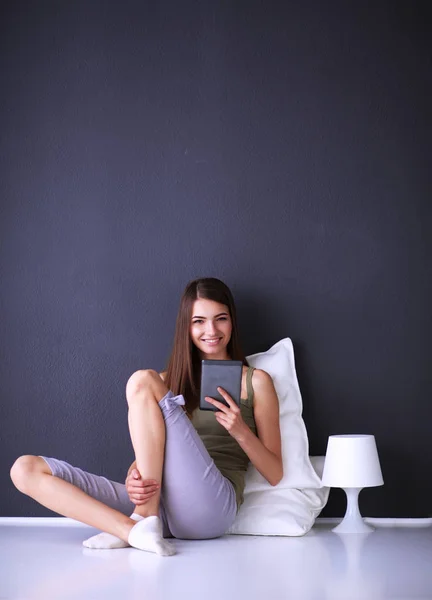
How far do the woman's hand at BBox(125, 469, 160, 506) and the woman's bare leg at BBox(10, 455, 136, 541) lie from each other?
76mm

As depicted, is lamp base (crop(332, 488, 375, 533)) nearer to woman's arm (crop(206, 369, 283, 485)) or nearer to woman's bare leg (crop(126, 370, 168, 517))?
woman's arm (crop(206, 369, 283, 485))

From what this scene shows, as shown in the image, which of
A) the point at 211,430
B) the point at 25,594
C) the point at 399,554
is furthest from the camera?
the point at 211,430

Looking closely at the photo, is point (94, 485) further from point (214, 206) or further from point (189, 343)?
point (214, 206)

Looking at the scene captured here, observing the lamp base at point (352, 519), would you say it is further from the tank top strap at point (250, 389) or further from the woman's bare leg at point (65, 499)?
the woman's bare leg at point (65, 499)

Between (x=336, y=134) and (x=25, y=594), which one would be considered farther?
(x=336, y=134)

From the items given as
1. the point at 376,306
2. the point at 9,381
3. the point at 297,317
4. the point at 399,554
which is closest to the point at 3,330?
the point at 9,381

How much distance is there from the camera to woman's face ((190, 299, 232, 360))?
3.18 m

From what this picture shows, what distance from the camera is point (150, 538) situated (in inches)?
100.0

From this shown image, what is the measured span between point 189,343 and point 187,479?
67cm

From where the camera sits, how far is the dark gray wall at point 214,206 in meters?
3.42

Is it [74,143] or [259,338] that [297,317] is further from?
[74,143]

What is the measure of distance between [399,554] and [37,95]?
243 centimetres

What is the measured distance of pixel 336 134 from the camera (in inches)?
137

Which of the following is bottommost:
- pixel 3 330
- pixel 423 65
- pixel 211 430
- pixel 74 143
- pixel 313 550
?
pixel 313 550
